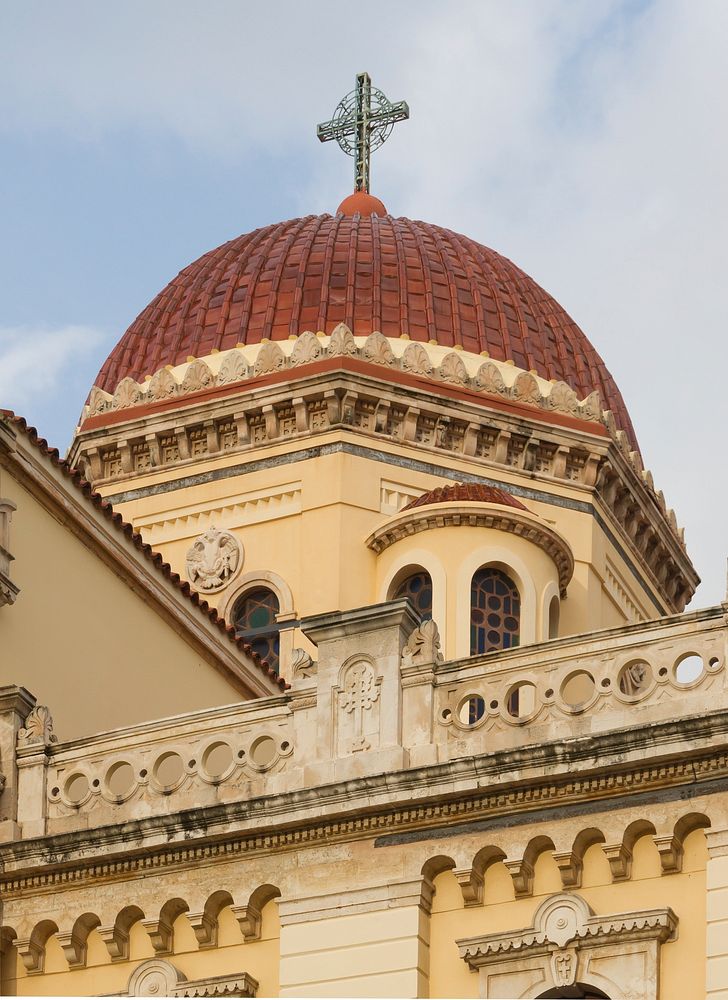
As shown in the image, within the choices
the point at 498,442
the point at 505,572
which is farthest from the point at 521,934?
the point at 498,442

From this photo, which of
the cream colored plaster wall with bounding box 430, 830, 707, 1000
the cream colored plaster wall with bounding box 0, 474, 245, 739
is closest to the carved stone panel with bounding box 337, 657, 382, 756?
the cream colored plaster wall with bounding box 430, 830, 707, 1000

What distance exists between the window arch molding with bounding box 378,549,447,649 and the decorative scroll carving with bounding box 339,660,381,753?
11913mm

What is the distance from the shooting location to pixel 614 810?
2117cm

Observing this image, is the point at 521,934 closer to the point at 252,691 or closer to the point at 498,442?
the point at 252,691

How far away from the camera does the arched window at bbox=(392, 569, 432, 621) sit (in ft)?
115

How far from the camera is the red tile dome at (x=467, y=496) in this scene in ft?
115

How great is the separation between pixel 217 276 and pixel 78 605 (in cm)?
1278

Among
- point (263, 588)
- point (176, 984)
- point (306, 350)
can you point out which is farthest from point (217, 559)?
point (176, 984)

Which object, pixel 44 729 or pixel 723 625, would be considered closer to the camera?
pixel 723 625

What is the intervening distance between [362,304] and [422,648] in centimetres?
1602

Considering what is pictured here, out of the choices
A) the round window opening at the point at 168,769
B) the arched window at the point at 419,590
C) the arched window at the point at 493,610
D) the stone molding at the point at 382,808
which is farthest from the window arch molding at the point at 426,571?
the stone molding at the point at 382,808

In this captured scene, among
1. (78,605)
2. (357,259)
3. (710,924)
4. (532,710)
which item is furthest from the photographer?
(357,259)

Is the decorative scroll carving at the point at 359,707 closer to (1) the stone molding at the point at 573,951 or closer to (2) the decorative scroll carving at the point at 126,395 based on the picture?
(1) the stone molding at the point at 573,951

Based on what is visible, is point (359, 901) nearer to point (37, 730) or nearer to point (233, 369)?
point (37, 730)
